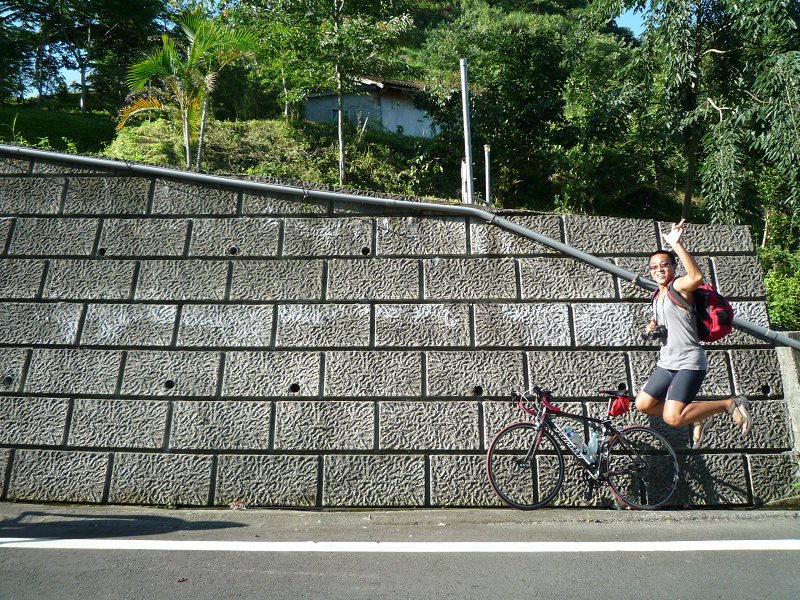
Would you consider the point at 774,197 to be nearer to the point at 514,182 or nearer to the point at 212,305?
the point at 514,182

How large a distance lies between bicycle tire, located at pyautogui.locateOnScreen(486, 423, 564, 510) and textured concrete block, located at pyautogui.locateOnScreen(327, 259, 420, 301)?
5.05 ft

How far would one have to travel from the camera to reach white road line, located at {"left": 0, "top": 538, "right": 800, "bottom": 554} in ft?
14.0

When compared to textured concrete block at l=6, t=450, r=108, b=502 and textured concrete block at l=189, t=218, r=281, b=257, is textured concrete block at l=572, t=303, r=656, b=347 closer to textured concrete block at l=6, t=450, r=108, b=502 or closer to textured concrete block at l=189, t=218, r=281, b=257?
textured concrete block at l=189, t=218, r=281, b=257

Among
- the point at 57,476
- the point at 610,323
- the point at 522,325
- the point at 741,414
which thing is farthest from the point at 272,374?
the point at 741,414

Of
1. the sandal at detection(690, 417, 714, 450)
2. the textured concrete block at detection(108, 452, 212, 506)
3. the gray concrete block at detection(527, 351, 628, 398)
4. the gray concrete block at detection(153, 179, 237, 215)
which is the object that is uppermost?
the gray concrete block at detection(153, 179, 237, 215)

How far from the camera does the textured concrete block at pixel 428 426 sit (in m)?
5.55

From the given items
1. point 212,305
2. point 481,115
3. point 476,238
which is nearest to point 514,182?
point 481,115

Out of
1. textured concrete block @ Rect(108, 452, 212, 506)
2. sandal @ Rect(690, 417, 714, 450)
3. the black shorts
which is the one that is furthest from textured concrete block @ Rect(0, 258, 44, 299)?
sandal @ Rect(690, 417, 714, 450)

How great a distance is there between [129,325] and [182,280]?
0.65 metres

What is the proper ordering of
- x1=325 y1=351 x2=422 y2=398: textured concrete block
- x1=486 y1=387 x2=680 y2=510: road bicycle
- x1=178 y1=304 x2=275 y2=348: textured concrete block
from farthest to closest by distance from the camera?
1. x1=178 y1=304 x2=275 y2=348: textured concrete block
2. x1=325 y1=351 x2=422 y2=398: textured concrete block
3. x1=486 y1=387 x2=680 y2=510: road bicycle

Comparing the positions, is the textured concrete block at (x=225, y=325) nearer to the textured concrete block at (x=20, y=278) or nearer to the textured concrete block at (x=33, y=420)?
the textured concrete block at (x=33, y=420)

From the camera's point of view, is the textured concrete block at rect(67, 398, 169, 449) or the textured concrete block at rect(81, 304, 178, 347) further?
the textured concrete block at rect(81, 304, 178, 347)

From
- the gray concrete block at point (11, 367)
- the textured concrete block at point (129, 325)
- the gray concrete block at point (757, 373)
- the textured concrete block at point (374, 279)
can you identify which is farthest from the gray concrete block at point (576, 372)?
the gray concrete block at point (11, 367)

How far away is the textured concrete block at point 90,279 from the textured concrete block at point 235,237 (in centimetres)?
70
